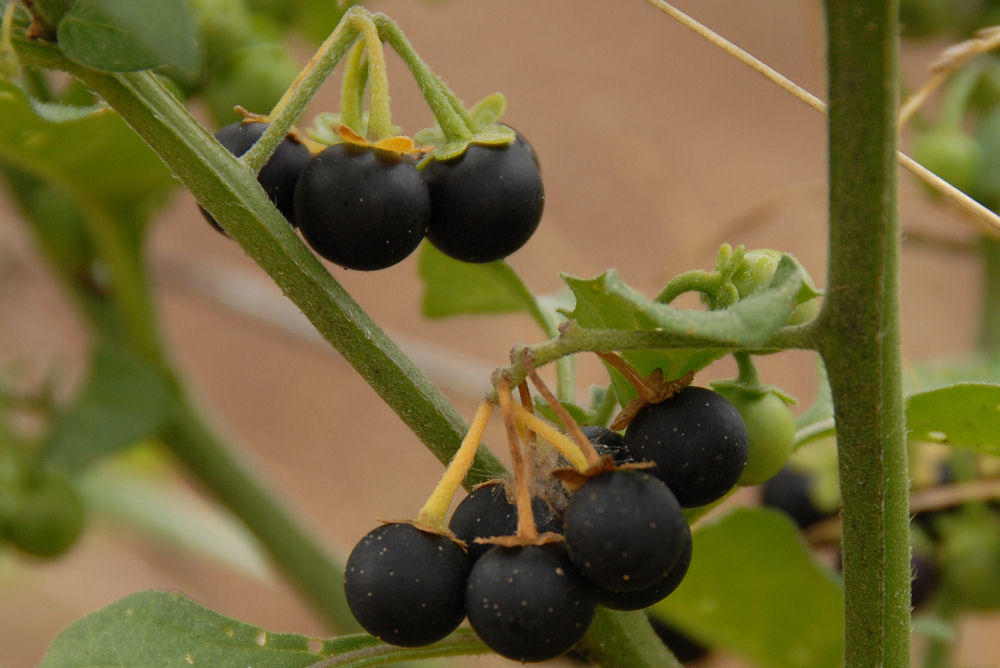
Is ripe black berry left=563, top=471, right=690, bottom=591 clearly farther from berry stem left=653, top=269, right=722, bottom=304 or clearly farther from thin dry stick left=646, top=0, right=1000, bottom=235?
thin dry stick left=646, top=0, right=1000, bottom=235

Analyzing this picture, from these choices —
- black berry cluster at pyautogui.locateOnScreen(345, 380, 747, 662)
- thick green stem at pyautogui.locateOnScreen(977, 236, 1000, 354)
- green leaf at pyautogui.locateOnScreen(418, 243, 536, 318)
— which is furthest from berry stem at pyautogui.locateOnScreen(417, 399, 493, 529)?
thick green stem at pyautogui.locateOnScreen(977, 236, 1000, 354)

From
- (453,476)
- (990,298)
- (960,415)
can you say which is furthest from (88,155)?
(990,298)

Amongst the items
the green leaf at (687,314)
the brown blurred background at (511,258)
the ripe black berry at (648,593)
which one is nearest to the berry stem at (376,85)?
the green leaf at (687,314)

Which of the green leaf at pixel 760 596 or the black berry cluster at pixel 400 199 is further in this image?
the green leaf at pixel 760 596

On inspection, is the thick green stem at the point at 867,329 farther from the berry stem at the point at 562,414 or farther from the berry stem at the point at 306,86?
the berry stem at the point at 306,86

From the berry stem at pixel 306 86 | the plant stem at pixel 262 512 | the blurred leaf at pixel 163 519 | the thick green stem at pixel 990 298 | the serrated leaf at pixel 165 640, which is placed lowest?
the blurred leaf at pixel 163 519
